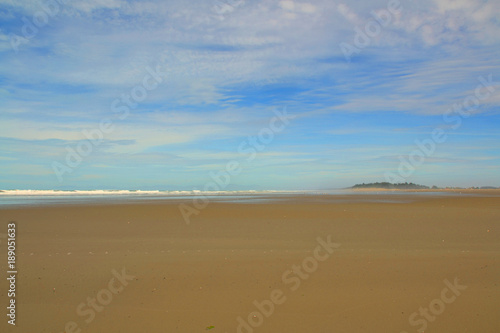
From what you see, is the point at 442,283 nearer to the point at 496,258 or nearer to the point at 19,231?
the point at 496,258

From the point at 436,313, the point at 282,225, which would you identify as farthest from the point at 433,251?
the point at 282,225

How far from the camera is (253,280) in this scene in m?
6.84

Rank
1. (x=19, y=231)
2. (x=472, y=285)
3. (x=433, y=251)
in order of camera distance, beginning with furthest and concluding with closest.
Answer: (x=19, y=231)
(x=433, y=251)
(x=472, y=285)

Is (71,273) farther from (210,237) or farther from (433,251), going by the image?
(433,251)

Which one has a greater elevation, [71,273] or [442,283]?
[71,273]

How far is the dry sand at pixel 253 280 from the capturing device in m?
5.18

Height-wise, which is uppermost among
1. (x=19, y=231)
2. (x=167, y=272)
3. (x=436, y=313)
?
(x=19, y=231)

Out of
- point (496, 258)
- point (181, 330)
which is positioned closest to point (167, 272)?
point (181, 330)

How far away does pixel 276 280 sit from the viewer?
6.84 metres

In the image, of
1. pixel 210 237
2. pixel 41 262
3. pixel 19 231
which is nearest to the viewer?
pixel 41 262

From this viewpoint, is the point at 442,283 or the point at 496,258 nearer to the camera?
the point at 442,283

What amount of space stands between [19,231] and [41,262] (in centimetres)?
549

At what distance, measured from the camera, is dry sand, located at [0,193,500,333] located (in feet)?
17.0

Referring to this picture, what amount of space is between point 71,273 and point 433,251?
8331mm
